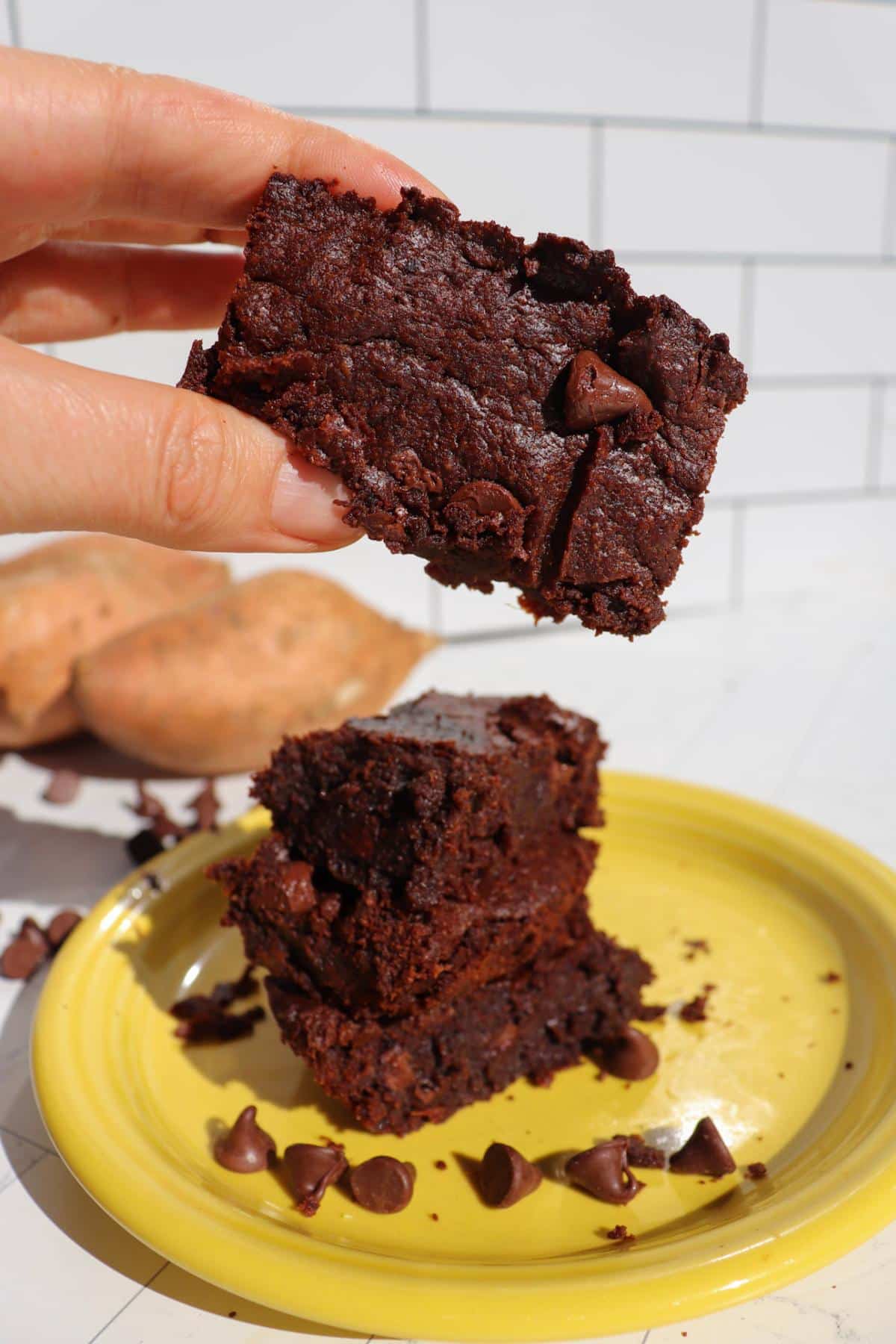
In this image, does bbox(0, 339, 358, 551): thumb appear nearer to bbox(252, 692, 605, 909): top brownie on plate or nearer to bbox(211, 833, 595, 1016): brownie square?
bbox(252, 692, 605, 909): top brownie on plate

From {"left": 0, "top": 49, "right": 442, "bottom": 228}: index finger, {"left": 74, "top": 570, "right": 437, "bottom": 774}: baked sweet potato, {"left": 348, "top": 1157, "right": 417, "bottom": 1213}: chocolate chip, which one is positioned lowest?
{"left": 348, "top": 1157, "right": 417, "bottom": 1213}: chocolate chip

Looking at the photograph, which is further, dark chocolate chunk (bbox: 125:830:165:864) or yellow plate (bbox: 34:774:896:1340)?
dark chocolate chunk (bbox: 125:830:165:864)

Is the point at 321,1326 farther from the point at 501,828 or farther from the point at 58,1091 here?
the point at 501,828

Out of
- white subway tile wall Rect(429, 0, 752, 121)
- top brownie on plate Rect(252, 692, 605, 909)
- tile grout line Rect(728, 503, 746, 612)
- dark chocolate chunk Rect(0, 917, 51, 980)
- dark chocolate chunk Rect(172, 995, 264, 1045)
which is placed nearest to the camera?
top brownie on plate Rect(252, 692, 605, 909)

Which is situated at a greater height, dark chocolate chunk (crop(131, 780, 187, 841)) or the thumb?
the thumb

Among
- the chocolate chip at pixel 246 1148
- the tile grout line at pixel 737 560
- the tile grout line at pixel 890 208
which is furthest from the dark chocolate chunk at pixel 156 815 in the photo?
the tile grout line at pixel 890 208

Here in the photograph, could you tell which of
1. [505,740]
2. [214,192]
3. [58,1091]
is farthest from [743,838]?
[214,192]

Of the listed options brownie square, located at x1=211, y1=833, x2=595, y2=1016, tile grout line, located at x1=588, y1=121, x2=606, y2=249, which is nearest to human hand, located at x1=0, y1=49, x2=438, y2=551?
brownie square, located at x1=211, y1=833, x2=595, y2=1016

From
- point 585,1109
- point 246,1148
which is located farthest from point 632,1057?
point 246,1148
